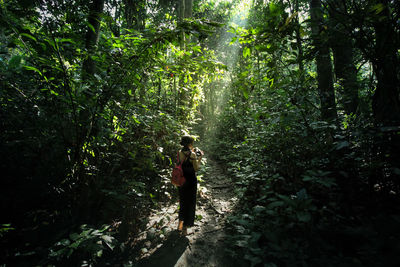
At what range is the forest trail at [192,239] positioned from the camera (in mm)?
2924

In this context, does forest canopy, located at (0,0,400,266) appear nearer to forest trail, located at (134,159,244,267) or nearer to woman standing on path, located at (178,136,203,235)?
forest trail, located at (134,159,244,267)

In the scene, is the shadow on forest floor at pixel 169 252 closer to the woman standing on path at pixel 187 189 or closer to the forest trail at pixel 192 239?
the forest trail at pixel 192 239

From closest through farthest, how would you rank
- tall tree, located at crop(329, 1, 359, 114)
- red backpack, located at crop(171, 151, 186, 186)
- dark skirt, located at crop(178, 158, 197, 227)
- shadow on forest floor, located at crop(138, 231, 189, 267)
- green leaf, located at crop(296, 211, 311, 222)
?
green leaf, located at crop(296, 211, 311, 222) → tall tree, located at crop(329, 1, 359, 114) → shadow on forest floor, located at crop(138, 231, 189, 267) → red backpack, located at crop(171, 151, 186, 186) → dark skirt, located at crop(178, 158, 197, 227)

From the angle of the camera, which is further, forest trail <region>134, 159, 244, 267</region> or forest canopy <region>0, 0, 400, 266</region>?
forest trail <region>134, 159, 244, 267</region>

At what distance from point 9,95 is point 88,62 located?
4.30 ft

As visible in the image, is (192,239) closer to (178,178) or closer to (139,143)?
(178,178)

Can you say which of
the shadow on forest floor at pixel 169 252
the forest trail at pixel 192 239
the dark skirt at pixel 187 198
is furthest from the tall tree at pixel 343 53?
the shadow on forest floor at pixel 169 252

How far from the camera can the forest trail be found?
2924 mm

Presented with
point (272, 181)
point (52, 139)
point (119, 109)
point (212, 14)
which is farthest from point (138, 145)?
point (212, 14)

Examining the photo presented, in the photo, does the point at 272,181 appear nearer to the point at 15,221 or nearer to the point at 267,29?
the point at 267,29

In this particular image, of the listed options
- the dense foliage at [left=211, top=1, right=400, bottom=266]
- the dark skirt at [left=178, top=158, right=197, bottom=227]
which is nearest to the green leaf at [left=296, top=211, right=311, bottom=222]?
the dense foliage at [left=211, top=1, right=400, bottom=266]

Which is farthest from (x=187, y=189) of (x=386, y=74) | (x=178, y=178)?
(x=386, y=74)

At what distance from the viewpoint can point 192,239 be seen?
3508 mm

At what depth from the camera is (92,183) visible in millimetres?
3115
